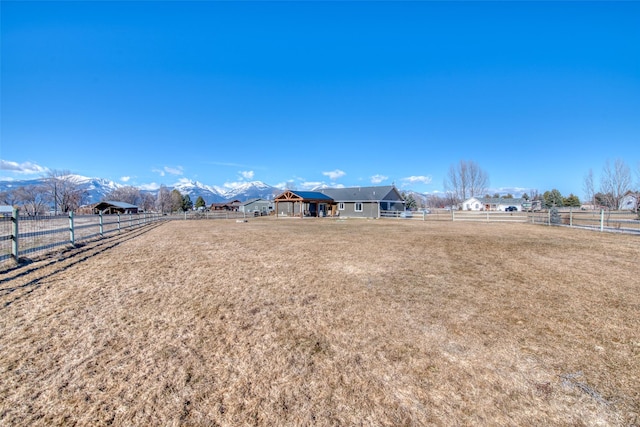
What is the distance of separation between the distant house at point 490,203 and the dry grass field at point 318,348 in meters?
71.7

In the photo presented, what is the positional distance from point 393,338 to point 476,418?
125cm

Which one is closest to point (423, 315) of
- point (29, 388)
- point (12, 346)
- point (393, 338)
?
point (393, 338)

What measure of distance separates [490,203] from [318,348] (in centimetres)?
8553

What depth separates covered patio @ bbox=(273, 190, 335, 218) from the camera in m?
37.8

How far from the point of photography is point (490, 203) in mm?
75438

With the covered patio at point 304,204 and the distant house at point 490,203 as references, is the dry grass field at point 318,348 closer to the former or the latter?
the covered patio at point 304,204

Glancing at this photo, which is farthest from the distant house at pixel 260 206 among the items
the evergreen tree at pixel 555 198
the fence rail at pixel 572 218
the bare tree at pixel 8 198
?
the evergreen tree at pixel 555 198

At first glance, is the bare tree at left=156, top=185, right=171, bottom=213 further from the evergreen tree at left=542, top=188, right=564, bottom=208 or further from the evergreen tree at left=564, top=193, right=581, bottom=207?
the evergreen tree at left=564, top=193, right=581, bottom=207

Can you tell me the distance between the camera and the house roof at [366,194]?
38406 mm

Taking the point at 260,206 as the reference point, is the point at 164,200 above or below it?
above

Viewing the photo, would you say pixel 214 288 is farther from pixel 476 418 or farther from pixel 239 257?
pixel 476 418

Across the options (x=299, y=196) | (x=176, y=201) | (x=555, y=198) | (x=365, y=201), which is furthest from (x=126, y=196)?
(x=555, y=198)

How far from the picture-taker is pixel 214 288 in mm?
5238

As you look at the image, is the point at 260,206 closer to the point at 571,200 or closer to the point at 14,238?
the point at 14,238
